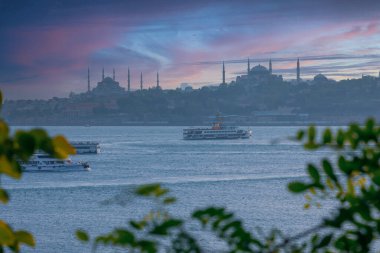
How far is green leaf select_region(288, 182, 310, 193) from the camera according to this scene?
3.47ft

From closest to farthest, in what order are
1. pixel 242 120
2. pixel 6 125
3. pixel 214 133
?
pixel 6 125
pixel 214 133
pixel 242 120

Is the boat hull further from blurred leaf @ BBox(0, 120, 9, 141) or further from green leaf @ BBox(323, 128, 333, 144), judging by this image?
blurred leaf @ BBox(0, 120, 9, 141)

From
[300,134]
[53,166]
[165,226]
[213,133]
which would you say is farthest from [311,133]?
[213,133]

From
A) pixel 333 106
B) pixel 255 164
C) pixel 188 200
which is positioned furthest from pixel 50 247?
pixel 333 106

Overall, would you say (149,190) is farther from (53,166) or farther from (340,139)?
(53,166)

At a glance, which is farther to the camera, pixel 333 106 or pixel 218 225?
pixel 333 106

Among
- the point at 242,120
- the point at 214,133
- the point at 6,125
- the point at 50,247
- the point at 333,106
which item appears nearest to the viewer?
the point at 6,125

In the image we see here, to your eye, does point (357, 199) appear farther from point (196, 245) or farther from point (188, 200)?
point (188, 200)

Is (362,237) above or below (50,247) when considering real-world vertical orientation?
above

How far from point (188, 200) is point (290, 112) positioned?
76419mm

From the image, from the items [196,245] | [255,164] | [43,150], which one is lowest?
[255,164]

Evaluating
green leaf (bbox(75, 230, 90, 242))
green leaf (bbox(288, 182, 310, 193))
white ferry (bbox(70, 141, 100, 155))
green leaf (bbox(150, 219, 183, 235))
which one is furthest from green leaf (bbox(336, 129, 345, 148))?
white ferry (bbox(70, 141, 100, 155))

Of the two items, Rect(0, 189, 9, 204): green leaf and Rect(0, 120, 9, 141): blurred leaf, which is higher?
Rect(0, 120, 9, 141): blurred leaf

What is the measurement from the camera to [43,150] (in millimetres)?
865
